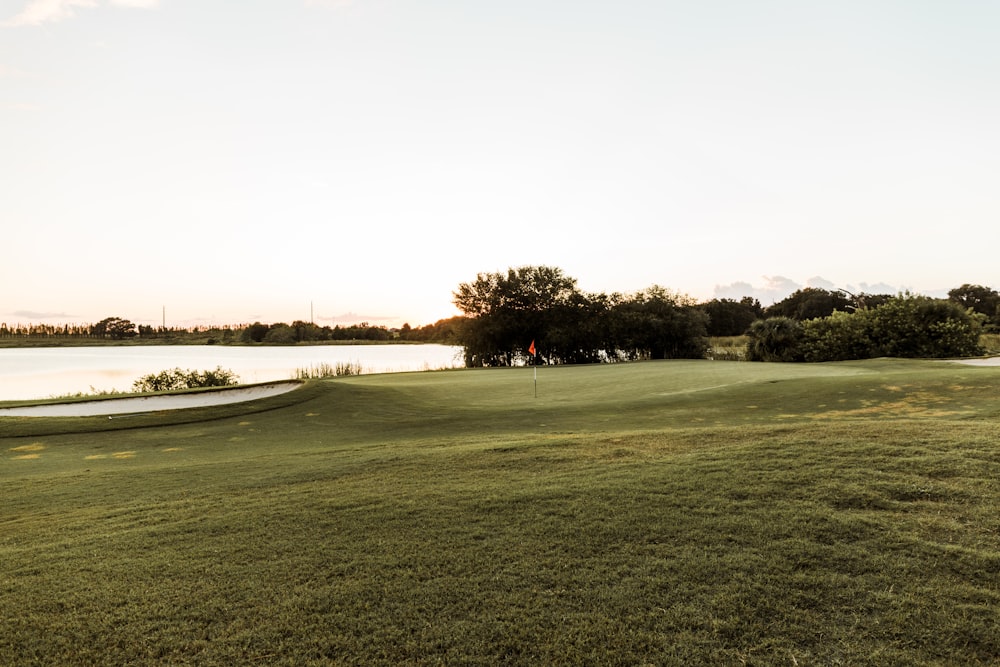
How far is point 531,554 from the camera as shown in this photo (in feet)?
12.3

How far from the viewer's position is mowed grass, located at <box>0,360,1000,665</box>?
108 inches

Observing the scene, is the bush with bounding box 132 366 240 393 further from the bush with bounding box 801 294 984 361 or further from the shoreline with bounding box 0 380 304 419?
the bush with bounding box 801 294 984 361

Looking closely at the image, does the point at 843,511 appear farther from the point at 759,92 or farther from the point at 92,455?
the point at 759,92

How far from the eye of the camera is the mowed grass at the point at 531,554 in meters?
2.75

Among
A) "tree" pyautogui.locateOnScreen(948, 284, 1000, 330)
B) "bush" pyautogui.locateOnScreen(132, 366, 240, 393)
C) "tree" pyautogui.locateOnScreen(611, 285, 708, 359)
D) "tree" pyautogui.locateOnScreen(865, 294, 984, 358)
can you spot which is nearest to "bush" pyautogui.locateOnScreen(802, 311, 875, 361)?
"tree" pyautogui.locateOnScreen(865, 294, 984, 358)

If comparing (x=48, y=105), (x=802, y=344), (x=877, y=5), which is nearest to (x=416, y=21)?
(x=48, y=105)

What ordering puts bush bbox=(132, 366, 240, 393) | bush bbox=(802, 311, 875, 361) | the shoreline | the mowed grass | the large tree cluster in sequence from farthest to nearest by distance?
1. the large tree cluster
2. bush bbox=(802, 311, 875, 361)
3. bush bbox=(132, 366, 240, 393)
4. the shoreline
5. the mowed grass

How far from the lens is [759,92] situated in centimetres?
1958

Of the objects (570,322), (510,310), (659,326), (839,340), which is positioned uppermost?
(510,310)

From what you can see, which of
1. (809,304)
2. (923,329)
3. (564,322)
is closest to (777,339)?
(923,329)

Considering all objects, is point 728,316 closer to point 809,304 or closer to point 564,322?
point 809,304

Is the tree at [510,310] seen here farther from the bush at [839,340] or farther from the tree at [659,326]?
the bush at [839,340]

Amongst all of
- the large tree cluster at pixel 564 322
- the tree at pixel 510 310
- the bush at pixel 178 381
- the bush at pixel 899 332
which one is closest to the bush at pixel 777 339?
the bush at pixel 899 332

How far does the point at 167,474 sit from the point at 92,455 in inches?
147
